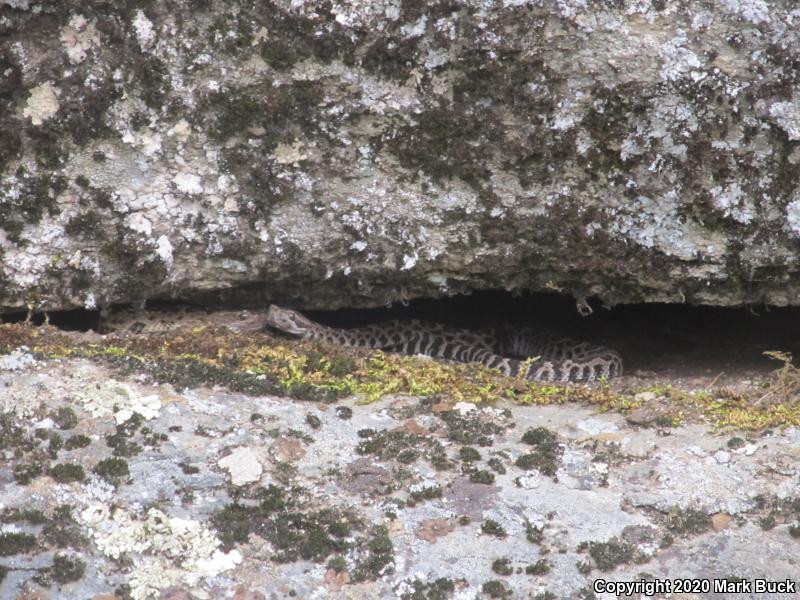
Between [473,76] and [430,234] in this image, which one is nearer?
[473,76]

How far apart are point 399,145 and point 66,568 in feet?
11.1

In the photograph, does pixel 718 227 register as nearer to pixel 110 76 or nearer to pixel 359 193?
pixel 359 193

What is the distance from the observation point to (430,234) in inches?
275

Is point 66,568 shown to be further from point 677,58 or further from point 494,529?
point 677,58

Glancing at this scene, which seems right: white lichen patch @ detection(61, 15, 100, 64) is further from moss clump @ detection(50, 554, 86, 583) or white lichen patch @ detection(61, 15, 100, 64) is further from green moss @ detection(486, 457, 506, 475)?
green moss @ detection(486, 457, 506, 475)

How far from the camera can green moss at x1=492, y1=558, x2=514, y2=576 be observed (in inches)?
192

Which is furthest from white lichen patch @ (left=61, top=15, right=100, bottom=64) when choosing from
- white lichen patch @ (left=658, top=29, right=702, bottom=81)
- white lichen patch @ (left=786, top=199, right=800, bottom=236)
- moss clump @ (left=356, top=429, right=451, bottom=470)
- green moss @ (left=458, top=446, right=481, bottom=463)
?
white lichen patch @ (left=786, top=199, right=800, bottom=236)

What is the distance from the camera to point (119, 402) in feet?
19.0

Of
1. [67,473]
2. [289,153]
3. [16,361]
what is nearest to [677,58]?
[289,153]

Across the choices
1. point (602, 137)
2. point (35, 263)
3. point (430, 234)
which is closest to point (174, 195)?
point (35, 263)

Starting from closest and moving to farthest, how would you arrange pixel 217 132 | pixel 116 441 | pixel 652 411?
1. pixel 116 441
2. pixel 652 411
3. pixel 217 132

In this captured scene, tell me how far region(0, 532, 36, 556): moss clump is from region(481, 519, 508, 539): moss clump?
2.10 meters

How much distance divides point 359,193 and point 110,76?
173cm

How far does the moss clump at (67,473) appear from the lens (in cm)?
508
